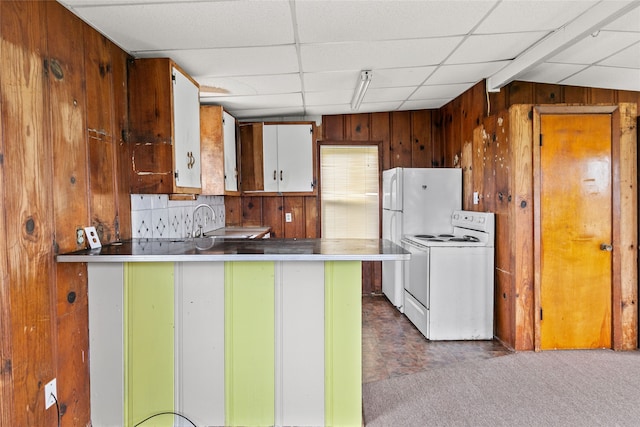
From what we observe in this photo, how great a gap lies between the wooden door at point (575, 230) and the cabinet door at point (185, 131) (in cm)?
271

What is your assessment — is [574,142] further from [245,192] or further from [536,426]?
[245,192]

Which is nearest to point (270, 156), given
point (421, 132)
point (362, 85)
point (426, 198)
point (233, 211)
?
point (233, 211)

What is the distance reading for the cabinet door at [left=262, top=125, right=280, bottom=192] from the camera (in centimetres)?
463

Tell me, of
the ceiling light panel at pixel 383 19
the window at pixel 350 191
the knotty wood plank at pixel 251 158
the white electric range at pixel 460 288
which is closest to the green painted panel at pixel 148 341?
the ceiling light panel at pixel 383 19

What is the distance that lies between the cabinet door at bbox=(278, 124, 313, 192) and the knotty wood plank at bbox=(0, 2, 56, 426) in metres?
2.90

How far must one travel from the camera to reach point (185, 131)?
2.83 m

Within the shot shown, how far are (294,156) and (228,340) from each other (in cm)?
285

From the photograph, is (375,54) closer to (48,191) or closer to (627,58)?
(627,58)

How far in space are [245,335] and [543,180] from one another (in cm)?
262

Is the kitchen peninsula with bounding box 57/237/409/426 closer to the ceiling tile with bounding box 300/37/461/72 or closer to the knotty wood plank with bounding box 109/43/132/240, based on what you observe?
the knotty wood plank with bounding box 109/43/132/240

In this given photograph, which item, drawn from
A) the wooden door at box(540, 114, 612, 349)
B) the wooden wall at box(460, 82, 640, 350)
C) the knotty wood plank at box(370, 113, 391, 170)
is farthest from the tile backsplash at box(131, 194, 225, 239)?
the wooden door at box(540, 114, 612, 349)

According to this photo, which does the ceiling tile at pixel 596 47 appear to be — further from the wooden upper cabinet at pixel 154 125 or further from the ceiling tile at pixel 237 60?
the wooden upper cabinet at pixel 154 125

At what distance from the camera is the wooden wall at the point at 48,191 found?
1.69 m

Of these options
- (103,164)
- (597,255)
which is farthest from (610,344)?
(103,164)
